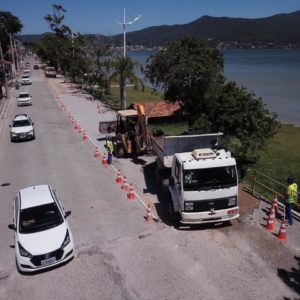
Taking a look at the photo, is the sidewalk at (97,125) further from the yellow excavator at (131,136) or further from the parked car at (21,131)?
the parked car at (21,131)

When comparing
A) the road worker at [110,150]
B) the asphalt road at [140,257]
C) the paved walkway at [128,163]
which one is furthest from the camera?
the road worker at [110,150]

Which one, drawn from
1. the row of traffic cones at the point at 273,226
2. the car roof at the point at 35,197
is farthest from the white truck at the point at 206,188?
the car roof at the point at 35,197

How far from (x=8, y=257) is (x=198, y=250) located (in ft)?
19.4

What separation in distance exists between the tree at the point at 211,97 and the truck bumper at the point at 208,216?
6.32 m

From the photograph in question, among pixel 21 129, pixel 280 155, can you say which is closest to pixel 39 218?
pixel 21 129

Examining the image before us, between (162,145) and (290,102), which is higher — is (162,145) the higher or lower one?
the higher one

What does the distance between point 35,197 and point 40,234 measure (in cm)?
174

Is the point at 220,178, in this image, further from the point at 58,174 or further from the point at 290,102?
the point at 290,102

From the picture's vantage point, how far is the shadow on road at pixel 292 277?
1014cm

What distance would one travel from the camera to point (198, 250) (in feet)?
39.0

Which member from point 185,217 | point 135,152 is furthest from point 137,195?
point 135,152

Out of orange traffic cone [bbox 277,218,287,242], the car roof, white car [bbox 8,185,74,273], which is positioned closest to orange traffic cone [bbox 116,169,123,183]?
the car roof

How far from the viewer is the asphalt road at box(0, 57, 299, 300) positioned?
33.0 ft

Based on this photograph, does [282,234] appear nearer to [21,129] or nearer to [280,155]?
[280,155]
